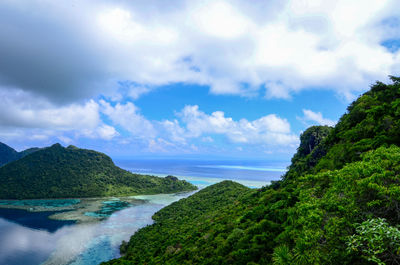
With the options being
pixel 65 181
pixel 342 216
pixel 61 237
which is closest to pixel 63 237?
pixel 61 237

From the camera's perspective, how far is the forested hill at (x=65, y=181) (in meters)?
154

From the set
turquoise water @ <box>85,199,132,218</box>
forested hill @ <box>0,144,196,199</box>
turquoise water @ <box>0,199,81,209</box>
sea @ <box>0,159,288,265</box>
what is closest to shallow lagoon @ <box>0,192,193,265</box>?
sea @ <box>0,159,288,265</box>

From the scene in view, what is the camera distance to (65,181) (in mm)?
167125

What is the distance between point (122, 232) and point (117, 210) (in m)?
40.6

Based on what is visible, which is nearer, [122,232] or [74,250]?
[74,250]

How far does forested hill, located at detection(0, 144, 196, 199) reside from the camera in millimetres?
154000

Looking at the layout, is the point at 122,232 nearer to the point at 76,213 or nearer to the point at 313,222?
the point at 76,213

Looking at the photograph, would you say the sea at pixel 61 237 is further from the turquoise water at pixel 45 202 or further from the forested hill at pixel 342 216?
the forested hill at pixel 342 216

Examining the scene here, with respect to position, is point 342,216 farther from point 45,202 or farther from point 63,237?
point 45,202

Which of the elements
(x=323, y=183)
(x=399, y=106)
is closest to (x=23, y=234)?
(x=323, y=183)

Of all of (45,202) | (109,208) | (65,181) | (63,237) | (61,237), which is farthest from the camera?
(65,181)

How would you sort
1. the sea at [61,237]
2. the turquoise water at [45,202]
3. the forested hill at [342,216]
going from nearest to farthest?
1. the forested hill at [342,216]
2. the sea at [61,237]
3. the turquoise water at [45,202]

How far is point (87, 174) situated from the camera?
183 meters

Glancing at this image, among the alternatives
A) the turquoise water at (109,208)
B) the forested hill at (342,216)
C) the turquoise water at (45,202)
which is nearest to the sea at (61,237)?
the turquoise water at (109,208)
